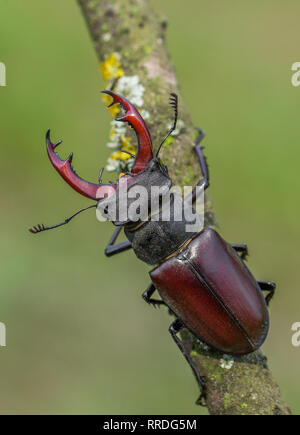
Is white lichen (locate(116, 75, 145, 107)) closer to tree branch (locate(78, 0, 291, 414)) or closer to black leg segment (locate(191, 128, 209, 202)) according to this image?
tree branch (locate(78, 0, 291, 414))

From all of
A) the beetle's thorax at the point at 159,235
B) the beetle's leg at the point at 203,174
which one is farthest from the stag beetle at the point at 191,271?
the beetle's leg at the point at 203,174

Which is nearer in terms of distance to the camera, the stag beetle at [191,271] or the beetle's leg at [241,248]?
the stag beetle at [191,271]

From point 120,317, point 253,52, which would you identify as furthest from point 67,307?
point 253,52

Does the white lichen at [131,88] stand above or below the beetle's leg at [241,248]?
above

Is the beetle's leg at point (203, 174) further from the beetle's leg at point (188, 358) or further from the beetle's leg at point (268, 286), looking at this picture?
the beetle's leg at point (188, 358)

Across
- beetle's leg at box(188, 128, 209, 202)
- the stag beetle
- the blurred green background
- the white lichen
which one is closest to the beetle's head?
the stag beetle
